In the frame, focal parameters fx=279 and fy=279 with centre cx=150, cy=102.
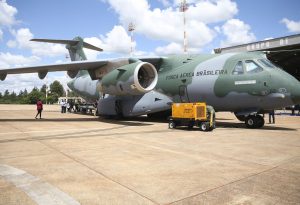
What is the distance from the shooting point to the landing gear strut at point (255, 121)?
488 inches

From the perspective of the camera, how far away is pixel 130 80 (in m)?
13.3

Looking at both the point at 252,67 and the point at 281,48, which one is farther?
the point at 281,48

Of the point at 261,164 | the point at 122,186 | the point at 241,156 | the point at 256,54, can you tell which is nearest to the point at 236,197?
the point at 122,186

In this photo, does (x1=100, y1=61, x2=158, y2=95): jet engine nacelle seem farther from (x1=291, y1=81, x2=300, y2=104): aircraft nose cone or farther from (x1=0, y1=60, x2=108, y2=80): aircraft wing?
(x1=291, y1=81, x2=300, y2=104): aircraft nose cone

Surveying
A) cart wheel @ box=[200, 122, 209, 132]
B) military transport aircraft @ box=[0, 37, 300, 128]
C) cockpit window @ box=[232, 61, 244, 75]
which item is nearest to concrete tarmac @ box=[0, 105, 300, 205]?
cart wheel @ box=[200, 122, 209, 132]

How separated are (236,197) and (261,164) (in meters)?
2.14

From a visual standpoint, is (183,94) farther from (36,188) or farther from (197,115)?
(36,188)

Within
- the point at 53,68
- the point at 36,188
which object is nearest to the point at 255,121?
the point at 36,188

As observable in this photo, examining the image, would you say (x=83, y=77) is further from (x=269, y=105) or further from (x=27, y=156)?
(x=27, y=156)

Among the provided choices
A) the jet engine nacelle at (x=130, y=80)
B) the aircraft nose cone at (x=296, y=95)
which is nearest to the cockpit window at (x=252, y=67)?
the aircraft nose cone at (x=296, y=95)

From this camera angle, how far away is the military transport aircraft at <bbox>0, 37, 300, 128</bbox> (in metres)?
11.5

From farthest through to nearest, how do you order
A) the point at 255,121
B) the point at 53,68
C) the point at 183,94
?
the point at 53,68
the point at 183,94
the point at 255,121

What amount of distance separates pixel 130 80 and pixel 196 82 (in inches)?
126

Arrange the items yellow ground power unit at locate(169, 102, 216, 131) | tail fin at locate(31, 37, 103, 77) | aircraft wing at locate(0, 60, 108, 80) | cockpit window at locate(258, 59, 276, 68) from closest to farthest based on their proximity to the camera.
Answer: yellow ground power unit at locate(169, 102, 216, 131) → cockpit window at locate(258, 59, 276, 68) → aircraft wing at locate(0, 60, 108, 80) → tail fin at locate(31, 37, 103, 77)
